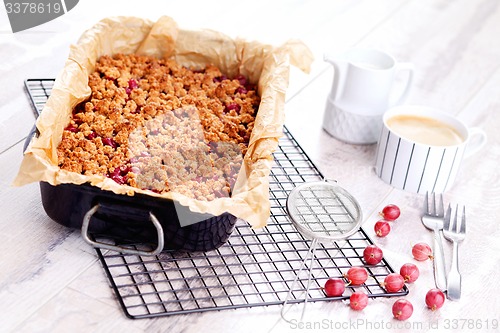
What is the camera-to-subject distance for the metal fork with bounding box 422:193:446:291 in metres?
1.21

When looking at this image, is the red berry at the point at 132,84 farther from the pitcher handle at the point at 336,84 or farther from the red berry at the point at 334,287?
the red berry at the point at 334,287

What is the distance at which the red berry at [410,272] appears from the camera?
1184 millimetres

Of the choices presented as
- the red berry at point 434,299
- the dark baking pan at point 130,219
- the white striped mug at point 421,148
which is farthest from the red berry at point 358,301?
the white striped mug at point 421,148

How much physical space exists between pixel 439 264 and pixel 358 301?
0.64ft

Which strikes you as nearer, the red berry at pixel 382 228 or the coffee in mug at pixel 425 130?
the red berry at pixel 382 228

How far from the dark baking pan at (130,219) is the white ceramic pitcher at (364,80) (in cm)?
48

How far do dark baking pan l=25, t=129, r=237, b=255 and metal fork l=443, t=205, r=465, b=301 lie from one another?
1.24 ft

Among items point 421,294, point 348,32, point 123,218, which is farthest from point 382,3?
point 123,218

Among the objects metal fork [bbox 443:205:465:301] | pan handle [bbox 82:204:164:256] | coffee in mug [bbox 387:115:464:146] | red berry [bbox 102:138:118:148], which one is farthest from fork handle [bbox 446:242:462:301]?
red berry [bbox 102:138:118:148]

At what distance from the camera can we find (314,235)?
1.13m

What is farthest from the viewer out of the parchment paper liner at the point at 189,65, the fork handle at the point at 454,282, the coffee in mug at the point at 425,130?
the coffee in mug at the point at 425,130

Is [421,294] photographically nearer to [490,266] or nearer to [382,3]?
[490,266]

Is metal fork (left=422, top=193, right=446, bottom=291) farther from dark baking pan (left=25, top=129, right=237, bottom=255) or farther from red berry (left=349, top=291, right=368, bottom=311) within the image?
dark baking pan (left=25, top=129, right=237, bottom=255)

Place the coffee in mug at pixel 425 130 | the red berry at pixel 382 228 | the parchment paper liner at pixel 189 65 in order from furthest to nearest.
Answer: the coffee in mug at pixel 425 130, the red berry at pixel 382 228, the parchment paper liner at pixel 189 65
